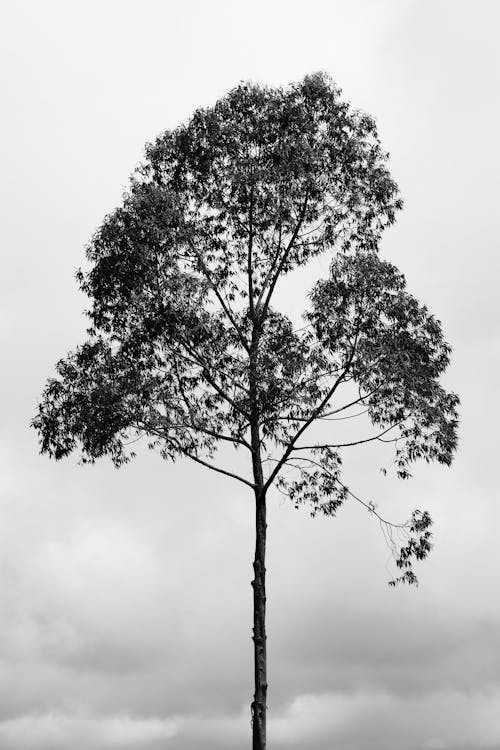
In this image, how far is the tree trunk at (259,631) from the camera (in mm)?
21844

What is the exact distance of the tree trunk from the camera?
2184 cm

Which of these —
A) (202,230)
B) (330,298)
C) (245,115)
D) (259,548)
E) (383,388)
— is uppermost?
(245,115)

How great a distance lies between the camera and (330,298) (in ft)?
79.5

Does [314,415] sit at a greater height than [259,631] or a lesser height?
greater

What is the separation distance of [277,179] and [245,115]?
202 centimetres

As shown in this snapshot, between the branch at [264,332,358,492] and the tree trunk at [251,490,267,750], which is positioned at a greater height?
the branch at [264,332,358,492]

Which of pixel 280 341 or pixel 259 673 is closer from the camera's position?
pixel 259 673

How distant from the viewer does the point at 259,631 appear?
22.4 meters

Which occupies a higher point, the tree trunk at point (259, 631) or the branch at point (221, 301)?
the branch at point (221, 301)

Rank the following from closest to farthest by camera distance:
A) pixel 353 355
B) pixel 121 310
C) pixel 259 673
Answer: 1. pixel 259 673
2. pixel 353 355
3. pixel 121 310

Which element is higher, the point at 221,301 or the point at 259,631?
the point at 221,301

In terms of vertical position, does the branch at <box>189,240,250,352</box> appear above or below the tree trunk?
above

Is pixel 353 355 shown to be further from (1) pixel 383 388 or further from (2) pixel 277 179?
(2) pixel 277 179

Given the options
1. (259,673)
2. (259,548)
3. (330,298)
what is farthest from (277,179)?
(259,673)
